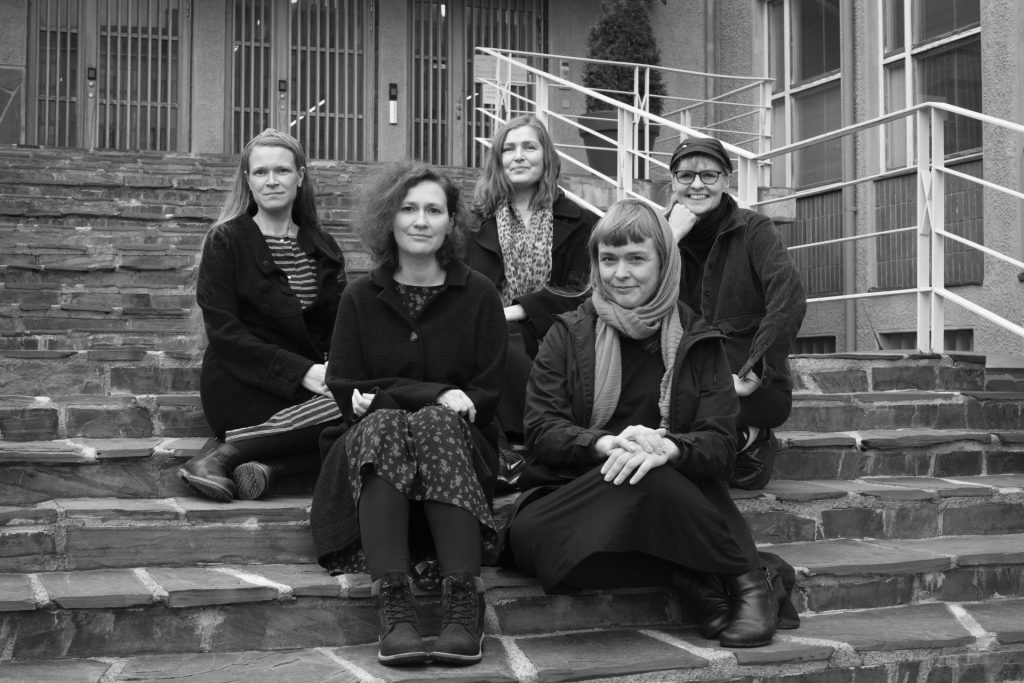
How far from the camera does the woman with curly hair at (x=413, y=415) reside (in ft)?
9.29

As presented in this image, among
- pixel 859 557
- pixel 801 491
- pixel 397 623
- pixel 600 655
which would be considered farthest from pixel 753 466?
pixel 397 623

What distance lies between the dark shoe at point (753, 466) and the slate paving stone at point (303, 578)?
1.41 m

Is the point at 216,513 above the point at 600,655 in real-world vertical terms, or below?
above

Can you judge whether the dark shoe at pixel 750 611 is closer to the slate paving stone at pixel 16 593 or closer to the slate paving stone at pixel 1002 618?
the slate paving stone at pixel 1002 618

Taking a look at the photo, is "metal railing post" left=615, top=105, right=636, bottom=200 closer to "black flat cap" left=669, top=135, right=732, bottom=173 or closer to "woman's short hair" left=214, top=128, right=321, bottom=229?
"black flat cap" left=669, top=135, right=732, bottom=173

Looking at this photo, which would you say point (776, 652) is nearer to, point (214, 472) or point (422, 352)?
point (422, 352)

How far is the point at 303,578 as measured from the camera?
3115mm

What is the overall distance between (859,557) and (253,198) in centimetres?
233

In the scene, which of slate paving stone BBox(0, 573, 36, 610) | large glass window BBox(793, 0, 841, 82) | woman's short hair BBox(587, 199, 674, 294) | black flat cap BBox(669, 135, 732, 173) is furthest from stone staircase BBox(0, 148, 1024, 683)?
large glass window BBox(793, 0, 841, 82)

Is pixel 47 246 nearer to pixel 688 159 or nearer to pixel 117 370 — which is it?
pixel 117 370

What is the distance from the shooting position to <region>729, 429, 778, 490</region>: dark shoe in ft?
12.6

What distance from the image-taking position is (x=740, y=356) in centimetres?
382

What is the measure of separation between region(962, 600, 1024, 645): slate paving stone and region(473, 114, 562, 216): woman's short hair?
1.99 meters

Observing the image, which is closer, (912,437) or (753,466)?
(753,466)
